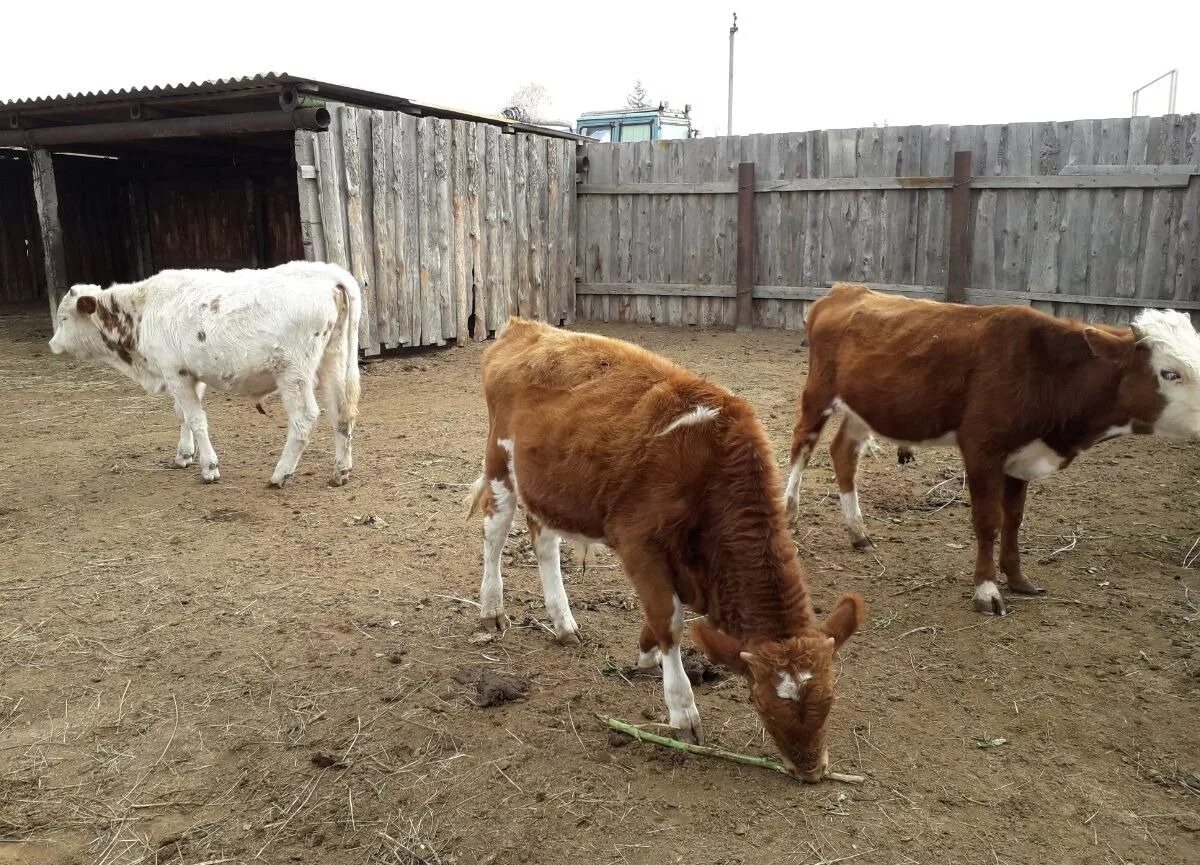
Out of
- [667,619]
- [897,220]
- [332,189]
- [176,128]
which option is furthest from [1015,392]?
[176,128]

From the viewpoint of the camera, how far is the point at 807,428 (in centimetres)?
584

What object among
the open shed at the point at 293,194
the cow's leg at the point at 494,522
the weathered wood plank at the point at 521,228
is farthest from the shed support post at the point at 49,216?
the cow's leg at the point at 494,522

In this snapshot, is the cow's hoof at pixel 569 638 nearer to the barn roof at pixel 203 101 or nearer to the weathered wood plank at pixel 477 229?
the barn roof at pixel 203 101

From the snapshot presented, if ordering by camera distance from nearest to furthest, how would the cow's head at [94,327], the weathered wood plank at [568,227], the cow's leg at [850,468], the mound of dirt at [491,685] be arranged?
1. the mound of dirt at [491,685]
2. the cow's leg at [850,468]
3. the cow's head at [94,327]
4. the weathered wood plank at [568,227]

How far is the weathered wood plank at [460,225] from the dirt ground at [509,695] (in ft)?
20.6

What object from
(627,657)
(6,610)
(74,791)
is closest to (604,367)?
(627,657)

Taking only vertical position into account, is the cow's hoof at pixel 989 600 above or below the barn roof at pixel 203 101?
below

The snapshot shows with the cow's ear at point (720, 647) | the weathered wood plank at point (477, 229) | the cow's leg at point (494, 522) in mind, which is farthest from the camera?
the weathered wood plank at point (477, 229)

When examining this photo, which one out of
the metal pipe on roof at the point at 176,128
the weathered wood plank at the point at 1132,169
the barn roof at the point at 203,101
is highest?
the barn roof at the point at 203,101

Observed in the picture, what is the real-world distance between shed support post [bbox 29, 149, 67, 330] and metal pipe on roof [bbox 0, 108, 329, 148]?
0.83 feet

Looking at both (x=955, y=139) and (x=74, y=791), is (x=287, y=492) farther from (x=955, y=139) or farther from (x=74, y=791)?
(x=955, y=139)

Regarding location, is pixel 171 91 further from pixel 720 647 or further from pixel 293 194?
pixel 720 647

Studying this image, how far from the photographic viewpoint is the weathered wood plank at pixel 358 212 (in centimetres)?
1068

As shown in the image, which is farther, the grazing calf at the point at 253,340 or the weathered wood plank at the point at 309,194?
the weathered wood plank at the point at 309,194
